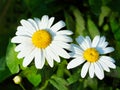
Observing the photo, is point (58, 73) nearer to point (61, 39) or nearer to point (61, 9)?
point (61, 39)

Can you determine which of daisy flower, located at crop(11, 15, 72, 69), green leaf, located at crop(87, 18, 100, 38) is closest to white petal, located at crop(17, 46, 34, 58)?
daisy flower, located at crop(11, 15, 72, 69)

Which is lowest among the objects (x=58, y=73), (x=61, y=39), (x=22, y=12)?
(x=58, y=73)

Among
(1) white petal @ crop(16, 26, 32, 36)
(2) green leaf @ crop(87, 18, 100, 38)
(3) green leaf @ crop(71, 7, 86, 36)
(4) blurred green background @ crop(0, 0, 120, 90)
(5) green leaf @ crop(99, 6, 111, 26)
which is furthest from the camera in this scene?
(5) green leaf @ crop(99, 6, 111, 26)

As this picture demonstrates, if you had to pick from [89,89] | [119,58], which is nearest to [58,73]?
[89,89]

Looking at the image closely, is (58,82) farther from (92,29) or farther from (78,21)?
(78,21)

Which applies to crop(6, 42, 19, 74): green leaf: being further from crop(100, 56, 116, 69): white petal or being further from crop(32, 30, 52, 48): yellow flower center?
crop(100, 56, 116, 69): white petal

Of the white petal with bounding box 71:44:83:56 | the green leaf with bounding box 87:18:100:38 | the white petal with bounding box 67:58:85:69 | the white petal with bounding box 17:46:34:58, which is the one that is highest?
the green leaf with bounding box 87:18:100:38

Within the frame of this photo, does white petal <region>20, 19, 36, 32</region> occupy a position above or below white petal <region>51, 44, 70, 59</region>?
above

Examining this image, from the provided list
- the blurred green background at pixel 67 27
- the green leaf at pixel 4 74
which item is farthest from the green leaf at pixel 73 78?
the green leaf at pixel 4 74
